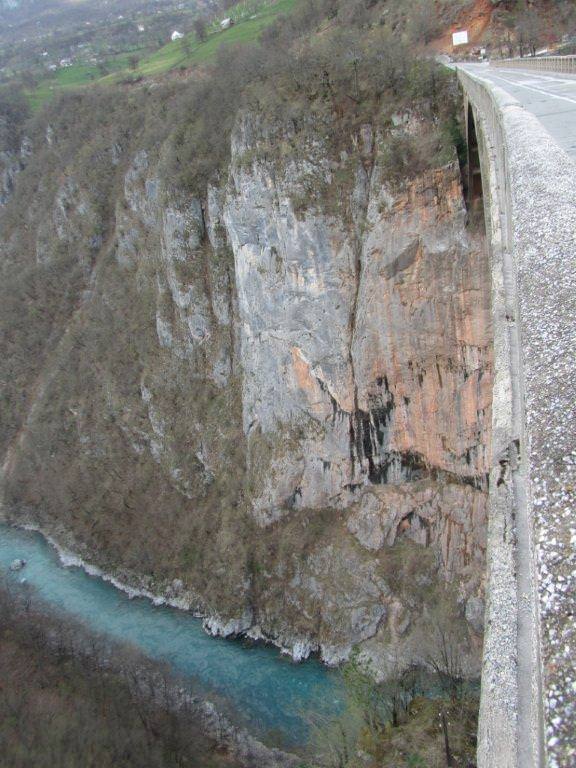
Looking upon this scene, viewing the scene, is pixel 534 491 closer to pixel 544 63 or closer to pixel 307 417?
pixel 307 417

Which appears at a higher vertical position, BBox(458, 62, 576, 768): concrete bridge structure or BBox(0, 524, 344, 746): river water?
BBox(458, 62, 576, 768): concrete bridge structure

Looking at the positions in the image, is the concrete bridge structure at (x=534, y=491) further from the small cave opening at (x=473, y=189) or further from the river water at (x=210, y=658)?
the river water at (x=210, y=658)

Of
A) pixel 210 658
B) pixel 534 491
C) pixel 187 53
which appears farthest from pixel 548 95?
pixel 187 53

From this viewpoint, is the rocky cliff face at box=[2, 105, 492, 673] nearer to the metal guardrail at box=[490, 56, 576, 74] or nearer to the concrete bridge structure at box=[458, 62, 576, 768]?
the metal guardrail at box=[490, 56, 576, 74]

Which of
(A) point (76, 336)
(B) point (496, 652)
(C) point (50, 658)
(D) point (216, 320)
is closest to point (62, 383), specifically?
(A) point (76, 336)

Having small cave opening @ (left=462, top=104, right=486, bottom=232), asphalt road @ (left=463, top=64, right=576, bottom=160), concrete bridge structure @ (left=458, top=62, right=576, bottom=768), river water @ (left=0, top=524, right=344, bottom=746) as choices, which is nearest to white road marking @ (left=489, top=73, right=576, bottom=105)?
asphalt road @ (left=463, top=64, right=576, bottom=160)

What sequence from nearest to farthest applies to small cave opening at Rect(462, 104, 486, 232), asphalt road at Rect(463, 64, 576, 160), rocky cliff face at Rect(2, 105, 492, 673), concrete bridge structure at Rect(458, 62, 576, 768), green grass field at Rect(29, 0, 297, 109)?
concrete bridge structure at Rect(458, 62, 576, 768) < asphalt road at Rect(463, 64, 576, 160) < small cave opening at Rect(462, 104, 486, 232) < rocky cliff face at Rect(2, 105, 492, 673) < green grass field at Rect(29, 0, 297, 109)
